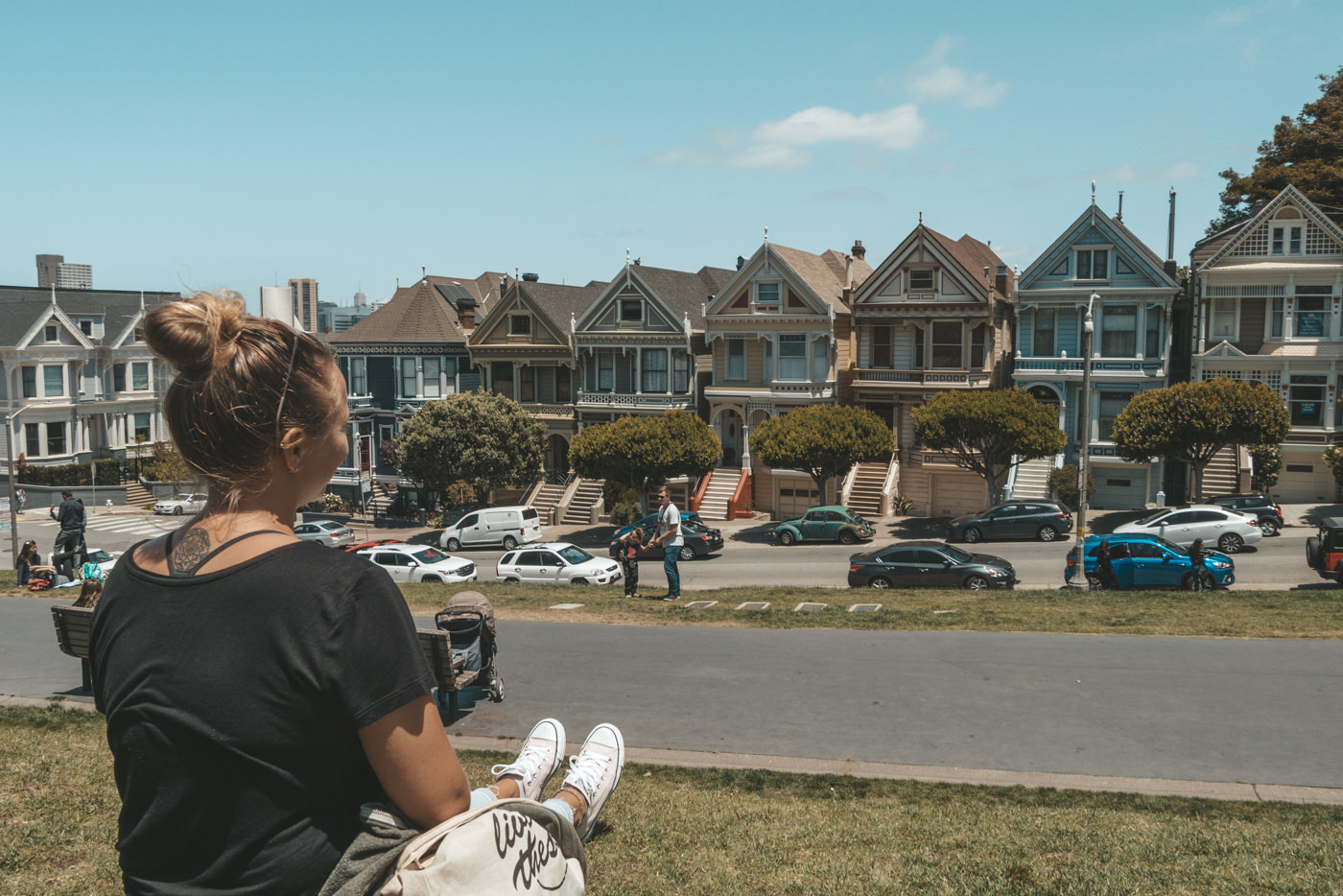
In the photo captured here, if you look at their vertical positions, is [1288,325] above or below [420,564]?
above

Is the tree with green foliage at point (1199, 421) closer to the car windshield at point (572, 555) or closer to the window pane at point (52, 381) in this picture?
the car windshield at point (572, 555)

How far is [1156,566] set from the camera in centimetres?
2466

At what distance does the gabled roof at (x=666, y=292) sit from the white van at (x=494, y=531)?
→ 41.1ft

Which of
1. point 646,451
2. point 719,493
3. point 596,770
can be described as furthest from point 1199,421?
point 596,770

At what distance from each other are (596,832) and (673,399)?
43216mm

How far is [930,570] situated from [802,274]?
2250 cm

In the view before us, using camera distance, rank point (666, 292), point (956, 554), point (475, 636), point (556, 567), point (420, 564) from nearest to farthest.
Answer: point (475, 636) < point (956, 554) < point (556, 567) < point (420, 564) < point (666, 292)

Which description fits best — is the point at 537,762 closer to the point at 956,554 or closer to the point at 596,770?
the point at 596,770

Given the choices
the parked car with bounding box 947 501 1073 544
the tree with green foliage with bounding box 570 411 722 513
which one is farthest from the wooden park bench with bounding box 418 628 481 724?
the tree with green foliage with bounding box 570 411 722 513

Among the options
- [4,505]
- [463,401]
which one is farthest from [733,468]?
[4,505]

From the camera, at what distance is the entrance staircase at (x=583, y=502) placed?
157ft

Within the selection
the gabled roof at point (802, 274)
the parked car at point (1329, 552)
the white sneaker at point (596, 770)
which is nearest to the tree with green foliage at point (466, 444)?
the gabled roof at point (802, 274)

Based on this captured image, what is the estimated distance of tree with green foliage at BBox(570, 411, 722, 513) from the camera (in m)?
42.5

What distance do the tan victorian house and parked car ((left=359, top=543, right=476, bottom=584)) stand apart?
19079 millimetres
